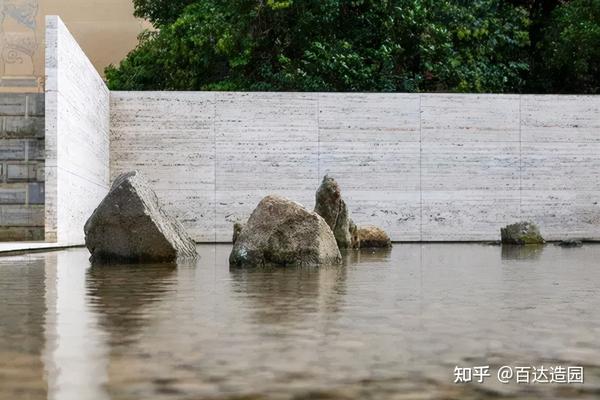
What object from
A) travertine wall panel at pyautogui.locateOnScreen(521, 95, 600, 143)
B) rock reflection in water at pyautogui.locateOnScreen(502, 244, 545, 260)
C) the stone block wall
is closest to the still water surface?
rock reflection in water at pyautogui.locateOnScreen(502, 244, 545, 260)

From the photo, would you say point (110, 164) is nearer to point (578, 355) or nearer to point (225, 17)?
point (225, 17)

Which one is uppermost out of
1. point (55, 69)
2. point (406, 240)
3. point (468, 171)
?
point (55, 69)

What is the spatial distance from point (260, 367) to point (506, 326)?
1.26 metres

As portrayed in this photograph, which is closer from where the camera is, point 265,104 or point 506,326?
point 506,326

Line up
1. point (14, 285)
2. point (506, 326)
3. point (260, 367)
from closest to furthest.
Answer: point (260, 367), point (506, 326), point (14, 285)

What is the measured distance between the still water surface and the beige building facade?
24860mm

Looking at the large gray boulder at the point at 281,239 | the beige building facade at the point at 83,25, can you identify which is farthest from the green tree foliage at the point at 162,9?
the large gray boulder at the point at 281,239

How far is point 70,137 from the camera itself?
13.8 meters

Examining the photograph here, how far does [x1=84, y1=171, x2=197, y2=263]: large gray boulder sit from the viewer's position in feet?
28.0

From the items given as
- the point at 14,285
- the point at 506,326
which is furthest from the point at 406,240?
the point at 506,326

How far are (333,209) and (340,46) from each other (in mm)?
8347

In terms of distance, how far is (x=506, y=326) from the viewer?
130 inches

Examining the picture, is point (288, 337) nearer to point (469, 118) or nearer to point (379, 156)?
point (379, 156)

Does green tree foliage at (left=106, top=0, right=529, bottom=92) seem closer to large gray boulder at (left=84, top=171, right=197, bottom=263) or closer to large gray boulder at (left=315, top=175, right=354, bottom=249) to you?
large gray boulder at (left=315, top=175, right=354, bottom=249)
